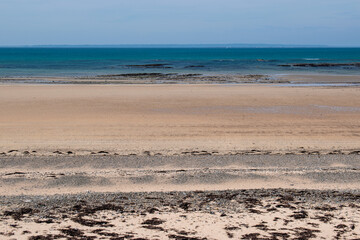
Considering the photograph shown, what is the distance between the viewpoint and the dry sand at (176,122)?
11672 mm

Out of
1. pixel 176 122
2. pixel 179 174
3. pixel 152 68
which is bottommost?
pixel 179 174

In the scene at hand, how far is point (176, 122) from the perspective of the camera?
15.3 metres

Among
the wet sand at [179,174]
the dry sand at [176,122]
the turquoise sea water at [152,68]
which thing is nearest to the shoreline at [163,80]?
the turquoise sea water at [152,68]

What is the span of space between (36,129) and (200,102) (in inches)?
358

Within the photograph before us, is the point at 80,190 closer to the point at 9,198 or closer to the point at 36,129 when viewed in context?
the point at 9,198

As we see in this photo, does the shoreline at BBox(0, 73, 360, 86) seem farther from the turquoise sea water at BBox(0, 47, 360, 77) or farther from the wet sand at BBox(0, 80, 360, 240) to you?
the wet sand at BBox(0, 80, 360, 240)

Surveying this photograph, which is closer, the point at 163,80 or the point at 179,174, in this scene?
the point at 179,174

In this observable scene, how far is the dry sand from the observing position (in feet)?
38.3

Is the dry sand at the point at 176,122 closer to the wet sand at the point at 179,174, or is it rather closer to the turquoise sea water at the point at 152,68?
the wet sand at the point at 179,174

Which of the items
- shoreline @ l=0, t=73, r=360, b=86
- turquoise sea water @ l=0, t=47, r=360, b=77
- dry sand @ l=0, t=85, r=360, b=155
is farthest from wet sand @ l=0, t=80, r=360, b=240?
turquoise sea water @ l=0, t=47, r=360, b=77

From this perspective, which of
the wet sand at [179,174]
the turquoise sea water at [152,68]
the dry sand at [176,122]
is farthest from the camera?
the turquoise sea water at [152,68]

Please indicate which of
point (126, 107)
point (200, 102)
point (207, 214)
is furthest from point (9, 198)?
point (200, 102)

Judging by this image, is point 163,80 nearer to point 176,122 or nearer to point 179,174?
point 176,122

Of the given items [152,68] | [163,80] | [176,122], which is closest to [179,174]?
[176,122]
